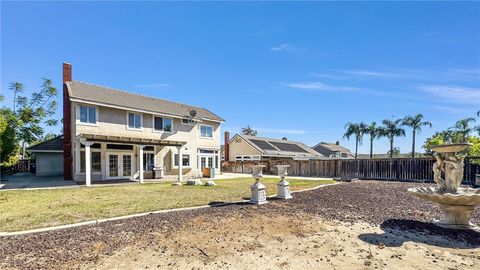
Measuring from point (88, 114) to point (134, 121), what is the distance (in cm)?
344

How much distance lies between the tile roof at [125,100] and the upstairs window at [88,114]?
0.67 m

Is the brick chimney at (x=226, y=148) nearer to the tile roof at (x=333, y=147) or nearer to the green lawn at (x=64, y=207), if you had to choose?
the tile roof at (x=333, y=147)

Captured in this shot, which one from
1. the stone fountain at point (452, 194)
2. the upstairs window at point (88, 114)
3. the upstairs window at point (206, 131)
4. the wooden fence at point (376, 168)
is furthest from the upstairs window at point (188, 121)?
the stone fountain at point (452, 194)

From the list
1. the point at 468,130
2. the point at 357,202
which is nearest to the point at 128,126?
the point at 357,202

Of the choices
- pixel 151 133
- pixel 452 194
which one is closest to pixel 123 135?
pixel 151 133

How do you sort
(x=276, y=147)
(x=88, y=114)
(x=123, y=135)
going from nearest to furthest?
(x=88, y=114) < (x=123, y=135) < (x=276, y=147)

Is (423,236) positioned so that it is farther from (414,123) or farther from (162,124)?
(414,123)

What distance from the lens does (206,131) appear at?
90.5ft

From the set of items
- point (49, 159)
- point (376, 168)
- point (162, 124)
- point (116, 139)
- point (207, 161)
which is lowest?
point (376, 168)

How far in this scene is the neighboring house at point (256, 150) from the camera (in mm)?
36500

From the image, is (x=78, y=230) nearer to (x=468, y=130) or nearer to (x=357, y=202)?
(x=357, y=202)

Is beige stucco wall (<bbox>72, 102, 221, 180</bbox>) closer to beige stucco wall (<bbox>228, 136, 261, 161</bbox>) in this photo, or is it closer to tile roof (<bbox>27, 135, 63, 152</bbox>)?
tile roof (<bbox>27, 135, 63, 152</bbox>)

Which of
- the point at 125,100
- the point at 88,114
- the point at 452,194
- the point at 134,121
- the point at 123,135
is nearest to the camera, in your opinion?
the point at 452,194

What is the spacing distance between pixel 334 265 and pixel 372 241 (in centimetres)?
165
